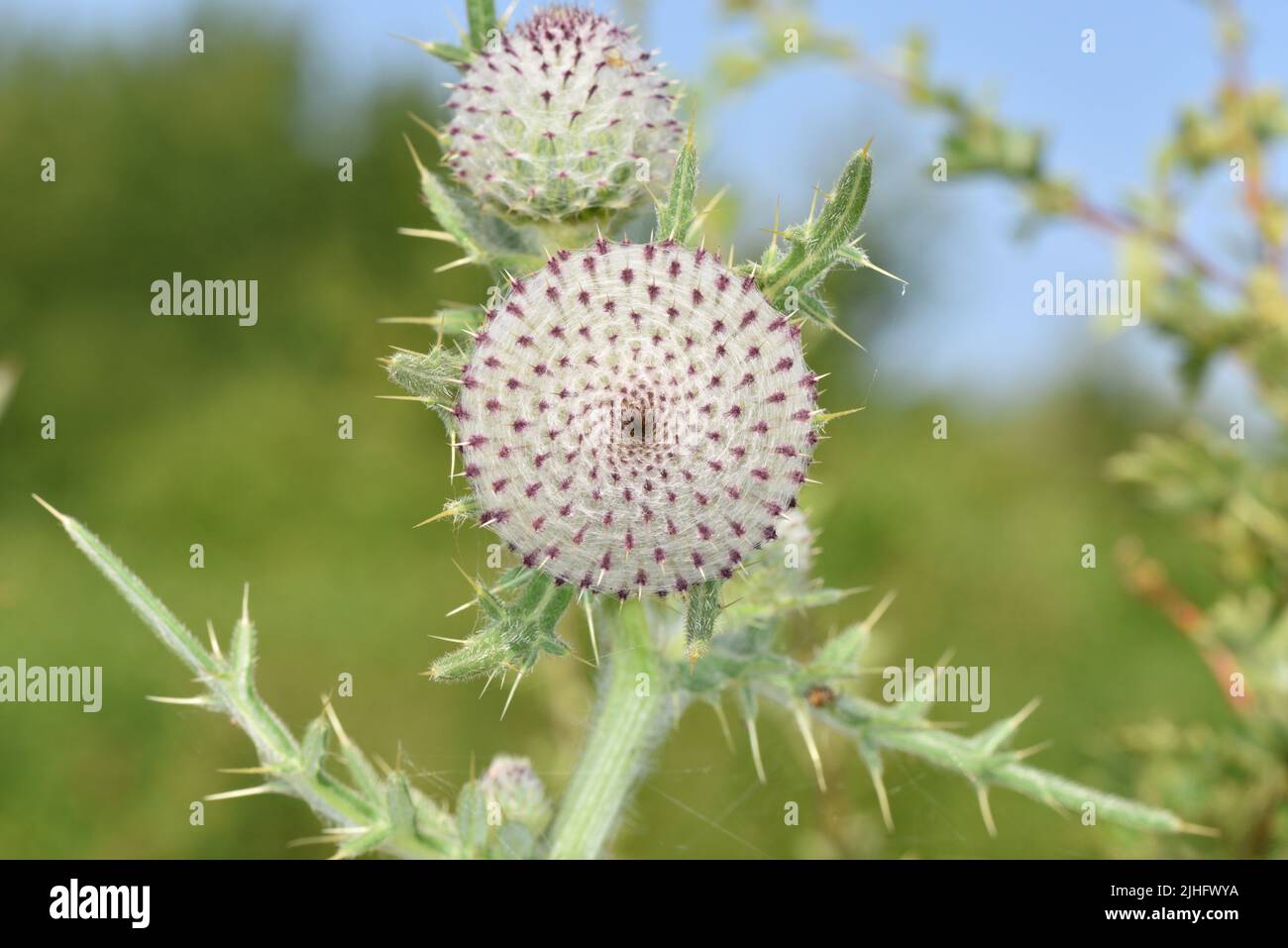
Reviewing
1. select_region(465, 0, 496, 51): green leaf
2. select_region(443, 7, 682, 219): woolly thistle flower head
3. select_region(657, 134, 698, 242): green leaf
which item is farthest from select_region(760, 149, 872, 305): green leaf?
select_region(465, 0, 496, 51): green leaf

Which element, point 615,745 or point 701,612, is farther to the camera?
point 615,745

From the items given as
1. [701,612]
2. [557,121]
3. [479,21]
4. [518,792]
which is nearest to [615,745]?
[518,792]

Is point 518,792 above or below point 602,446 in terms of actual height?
below

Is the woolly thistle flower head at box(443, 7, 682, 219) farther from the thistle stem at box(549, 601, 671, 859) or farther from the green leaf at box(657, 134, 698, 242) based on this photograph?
the thistle stem at box(549, 601, 671, 859)

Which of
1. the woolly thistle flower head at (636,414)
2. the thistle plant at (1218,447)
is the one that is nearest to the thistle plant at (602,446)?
the woolly thistle flower head at (636,414)

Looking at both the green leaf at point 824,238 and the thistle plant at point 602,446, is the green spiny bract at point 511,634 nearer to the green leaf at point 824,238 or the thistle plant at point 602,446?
the thistle plant at point 602,446

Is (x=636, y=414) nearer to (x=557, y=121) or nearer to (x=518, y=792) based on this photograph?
(x=557, y=121)
